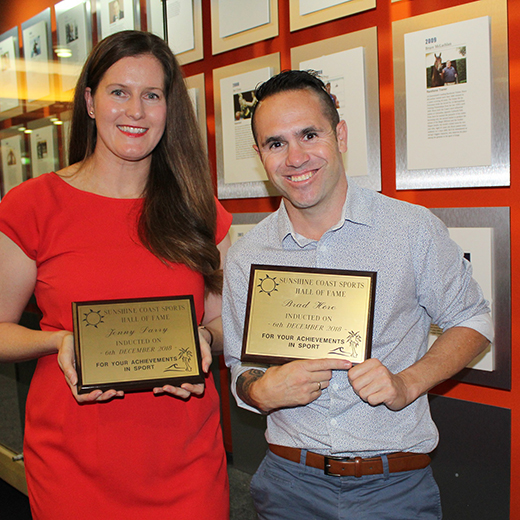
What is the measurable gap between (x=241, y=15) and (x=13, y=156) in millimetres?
3106

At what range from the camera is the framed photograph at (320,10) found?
2.45 metres

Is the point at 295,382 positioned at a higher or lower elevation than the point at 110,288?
lower

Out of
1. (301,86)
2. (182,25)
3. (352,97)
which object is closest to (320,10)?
(352,97)

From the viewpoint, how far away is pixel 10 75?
5.03 m

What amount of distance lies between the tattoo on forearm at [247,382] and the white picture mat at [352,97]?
4.05 ft

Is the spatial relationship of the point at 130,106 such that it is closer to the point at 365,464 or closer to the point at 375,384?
the point at 375,384

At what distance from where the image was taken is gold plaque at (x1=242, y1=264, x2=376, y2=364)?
142 centimetres

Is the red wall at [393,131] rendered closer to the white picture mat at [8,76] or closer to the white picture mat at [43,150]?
the white picture mat at [43,150]

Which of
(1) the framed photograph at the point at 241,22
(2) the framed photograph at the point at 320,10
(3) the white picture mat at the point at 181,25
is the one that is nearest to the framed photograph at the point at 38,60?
(3) the white picture mat at the point at 181,25

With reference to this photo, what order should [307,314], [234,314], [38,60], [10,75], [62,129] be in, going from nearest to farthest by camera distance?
[307,314] → [234,314] → [62,129] → [38,60] → [10,75]

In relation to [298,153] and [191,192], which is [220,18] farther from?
[298,153]

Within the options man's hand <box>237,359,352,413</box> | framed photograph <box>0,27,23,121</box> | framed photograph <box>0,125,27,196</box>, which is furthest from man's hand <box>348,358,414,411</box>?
framed photograph <box>0,27,23,121</box>

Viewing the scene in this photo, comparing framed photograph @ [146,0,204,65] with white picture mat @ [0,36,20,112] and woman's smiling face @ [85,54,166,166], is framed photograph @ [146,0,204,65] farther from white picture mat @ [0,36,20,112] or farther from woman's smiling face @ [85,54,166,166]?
white picture mat @ [0,36,20,112]

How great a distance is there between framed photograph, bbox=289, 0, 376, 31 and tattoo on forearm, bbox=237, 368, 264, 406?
1737 millimetres
